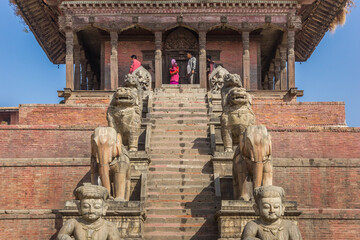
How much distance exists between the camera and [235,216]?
11.8m

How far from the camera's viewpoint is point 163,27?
2730cm

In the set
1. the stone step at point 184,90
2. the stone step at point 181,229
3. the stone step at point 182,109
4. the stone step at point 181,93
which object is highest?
the stone step at point 184,90

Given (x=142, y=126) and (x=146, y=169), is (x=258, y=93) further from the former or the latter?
(x=146, y=169)

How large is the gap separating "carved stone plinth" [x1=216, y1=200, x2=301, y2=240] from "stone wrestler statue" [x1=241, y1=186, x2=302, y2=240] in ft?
9.56

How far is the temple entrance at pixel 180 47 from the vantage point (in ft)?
95.3

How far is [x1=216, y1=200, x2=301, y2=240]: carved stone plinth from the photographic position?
1168 centimetres

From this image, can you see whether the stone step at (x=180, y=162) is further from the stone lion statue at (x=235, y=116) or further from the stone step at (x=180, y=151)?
the stone lion statue at (x=235, y=116)

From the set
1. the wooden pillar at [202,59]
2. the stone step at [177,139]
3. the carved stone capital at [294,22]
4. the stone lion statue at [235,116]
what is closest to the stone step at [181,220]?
the stone lion statue at [235,116]

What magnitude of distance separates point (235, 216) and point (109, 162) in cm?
249

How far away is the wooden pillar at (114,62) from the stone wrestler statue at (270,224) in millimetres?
18125

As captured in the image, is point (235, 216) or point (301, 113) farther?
point (301, 113)

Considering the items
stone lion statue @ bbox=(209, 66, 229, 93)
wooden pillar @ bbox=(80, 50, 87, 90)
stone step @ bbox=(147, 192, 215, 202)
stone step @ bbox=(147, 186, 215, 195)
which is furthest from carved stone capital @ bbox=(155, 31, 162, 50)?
stone step @ bbox=(147, 192, 215, 202)

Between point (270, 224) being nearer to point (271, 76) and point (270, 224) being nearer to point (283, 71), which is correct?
point (283, 71)

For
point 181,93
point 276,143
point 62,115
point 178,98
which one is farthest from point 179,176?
point 181,93
